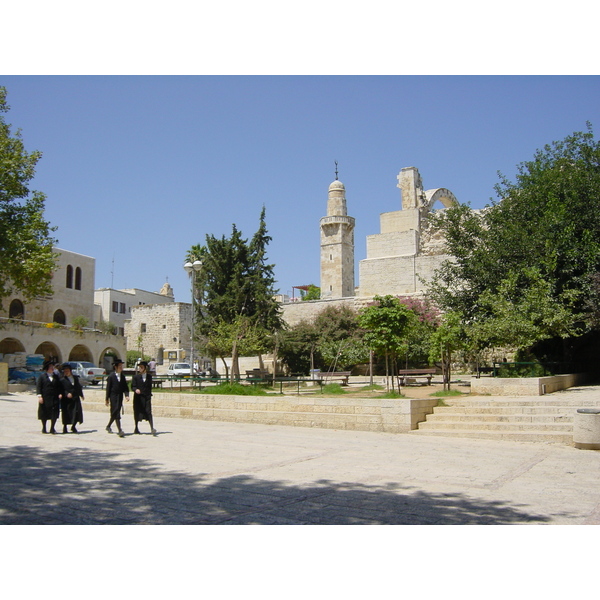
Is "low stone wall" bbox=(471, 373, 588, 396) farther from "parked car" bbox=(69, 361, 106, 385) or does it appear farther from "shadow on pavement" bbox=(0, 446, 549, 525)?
"parked car" bbox=(69, 361, 106, 385)

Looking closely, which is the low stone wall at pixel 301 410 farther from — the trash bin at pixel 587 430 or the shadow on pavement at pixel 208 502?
the shadow on pavement at pixel 208 502

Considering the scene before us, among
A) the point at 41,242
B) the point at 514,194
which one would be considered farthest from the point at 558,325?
the point at 41,242

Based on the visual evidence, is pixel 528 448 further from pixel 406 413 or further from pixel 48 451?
pixel 48 451

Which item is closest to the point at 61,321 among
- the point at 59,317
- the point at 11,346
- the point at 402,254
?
the point at 59,317

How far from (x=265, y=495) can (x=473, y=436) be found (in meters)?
5.72

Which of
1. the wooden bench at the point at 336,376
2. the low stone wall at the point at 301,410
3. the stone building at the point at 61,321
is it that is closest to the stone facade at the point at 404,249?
the wooden bench at the point at 336,376

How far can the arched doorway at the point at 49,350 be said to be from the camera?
33.0 meters

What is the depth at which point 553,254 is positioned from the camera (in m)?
15.6

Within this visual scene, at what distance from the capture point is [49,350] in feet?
110

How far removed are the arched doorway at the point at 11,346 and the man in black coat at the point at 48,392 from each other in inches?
869

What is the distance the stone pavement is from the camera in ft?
16.4

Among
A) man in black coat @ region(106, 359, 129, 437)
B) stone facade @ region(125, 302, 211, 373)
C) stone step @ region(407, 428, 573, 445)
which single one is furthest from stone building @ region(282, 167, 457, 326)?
man in black coat @ region(106, 359, 129, 437)

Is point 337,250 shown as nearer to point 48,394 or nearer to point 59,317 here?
point 59,317

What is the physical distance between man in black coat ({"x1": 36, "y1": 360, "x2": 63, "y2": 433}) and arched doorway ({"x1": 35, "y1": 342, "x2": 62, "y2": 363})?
23956 millimetres
